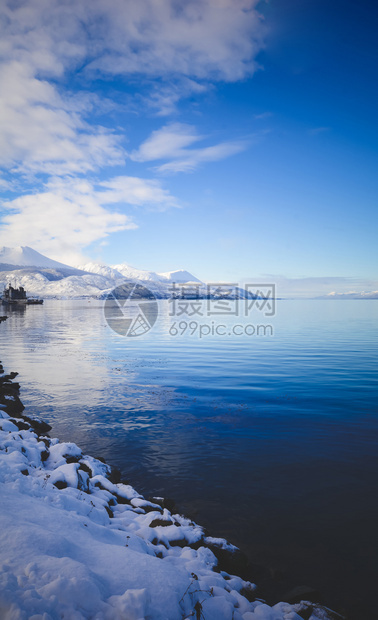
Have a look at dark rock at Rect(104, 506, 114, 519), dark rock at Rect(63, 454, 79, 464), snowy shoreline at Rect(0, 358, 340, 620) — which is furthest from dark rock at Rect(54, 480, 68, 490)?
dark rock at Rect(63, 454, 79, 464)

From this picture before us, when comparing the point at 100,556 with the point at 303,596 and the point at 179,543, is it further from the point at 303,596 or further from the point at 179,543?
the point at 303,596

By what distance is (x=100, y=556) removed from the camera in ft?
16.9

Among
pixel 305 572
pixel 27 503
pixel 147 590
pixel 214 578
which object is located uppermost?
pixel 27 503

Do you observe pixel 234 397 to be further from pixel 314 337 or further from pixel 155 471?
pixel 314 337

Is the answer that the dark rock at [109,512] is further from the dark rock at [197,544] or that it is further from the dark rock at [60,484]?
the dark rock at [197,544]

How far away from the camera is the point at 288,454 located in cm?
1191

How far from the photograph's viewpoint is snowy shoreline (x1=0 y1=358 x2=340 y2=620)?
13.3 ft

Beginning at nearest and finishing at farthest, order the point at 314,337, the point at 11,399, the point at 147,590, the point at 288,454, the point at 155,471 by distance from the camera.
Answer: the point at 147,590, the point at 155,471, the point at 288,454, the point at 11,399, the point at 314,337

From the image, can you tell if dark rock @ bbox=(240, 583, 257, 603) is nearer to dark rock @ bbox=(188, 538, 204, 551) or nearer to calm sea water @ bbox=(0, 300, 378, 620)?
calm sea water @ bbox=(0, 300, 378, 620)

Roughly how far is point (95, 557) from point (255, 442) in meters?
9.10

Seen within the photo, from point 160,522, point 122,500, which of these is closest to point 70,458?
point 122,500

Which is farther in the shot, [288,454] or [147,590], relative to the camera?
[288,454]

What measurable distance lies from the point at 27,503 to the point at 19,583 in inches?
90.7

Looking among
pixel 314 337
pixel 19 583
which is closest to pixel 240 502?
pixel 19 583
